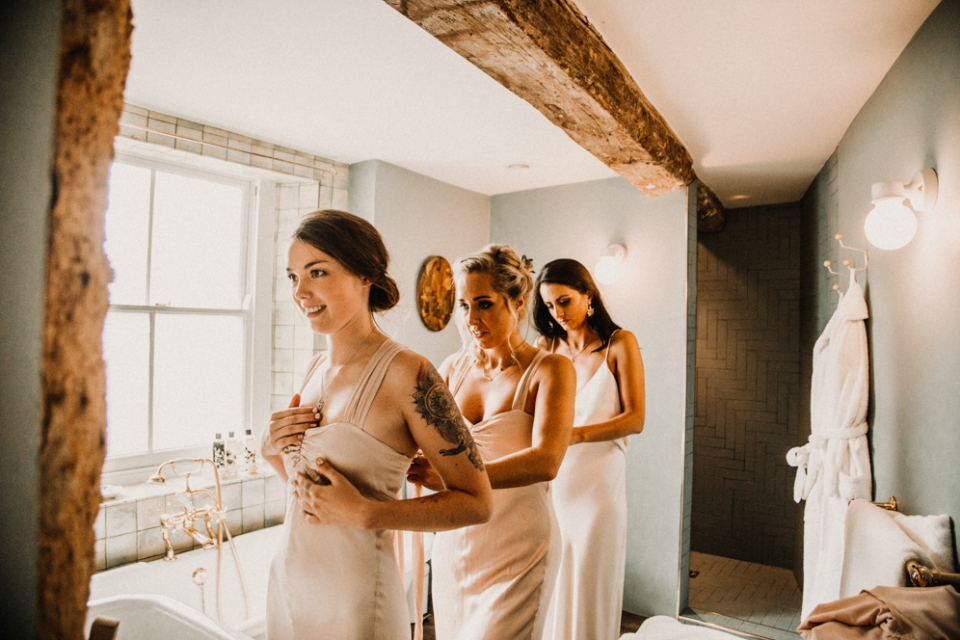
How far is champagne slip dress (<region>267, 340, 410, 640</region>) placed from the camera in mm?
1138

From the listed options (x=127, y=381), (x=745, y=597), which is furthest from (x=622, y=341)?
(x=745, y=597)

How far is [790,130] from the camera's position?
2.84 metres

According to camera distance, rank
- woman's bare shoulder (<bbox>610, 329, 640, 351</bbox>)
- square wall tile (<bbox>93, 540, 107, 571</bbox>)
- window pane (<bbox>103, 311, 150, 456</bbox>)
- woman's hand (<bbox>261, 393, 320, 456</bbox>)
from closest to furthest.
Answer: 1. woman's hand (<bbox>261, 393, 320, 456</bbox>)
2. square wall tile (<bbox>93, 540, 107, 571</bbox>)
3. woman's bare shoulder (<bbox>610, 329, 640, 351</bbox>)
4. window pane (<bbox>103, 311, 150, 456</bbox>)

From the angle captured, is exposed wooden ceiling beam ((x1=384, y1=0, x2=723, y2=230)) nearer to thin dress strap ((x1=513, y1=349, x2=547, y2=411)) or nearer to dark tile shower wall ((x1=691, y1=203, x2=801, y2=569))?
thin dress strap ((x1=513, y1=349, x2=547, y2=411))

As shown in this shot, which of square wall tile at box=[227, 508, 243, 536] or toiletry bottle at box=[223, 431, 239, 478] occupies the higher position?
toiletry bottle at box=[223, 431, 239, 478]

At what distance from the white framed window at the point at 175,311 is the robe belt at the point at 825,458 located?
3.00 metres

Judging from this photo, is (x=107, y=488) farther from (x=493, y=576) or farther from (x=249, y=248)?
(x=493, y=576)

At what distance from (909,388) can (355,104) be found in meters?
2.43

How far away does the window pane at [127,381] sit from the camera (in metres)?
2.69

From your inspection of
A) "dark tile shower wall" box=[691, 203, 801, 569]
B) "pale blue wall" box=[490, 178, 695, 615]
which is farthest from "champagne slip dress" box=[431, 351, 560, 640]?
"dark tile shower wall" box=[691, 203, 801, 569]

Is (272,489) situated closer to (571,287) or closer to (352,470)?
(571,287)

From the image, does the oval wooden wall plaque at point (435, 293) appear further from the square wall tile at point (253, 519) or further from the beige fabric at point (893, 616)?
the beige fabric at point (893, 616)

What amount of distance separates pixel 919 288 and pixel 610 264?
6.24 feet

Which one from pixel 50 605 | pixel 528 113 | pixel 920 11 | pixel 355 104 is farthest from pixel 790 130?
pixel 50 605
